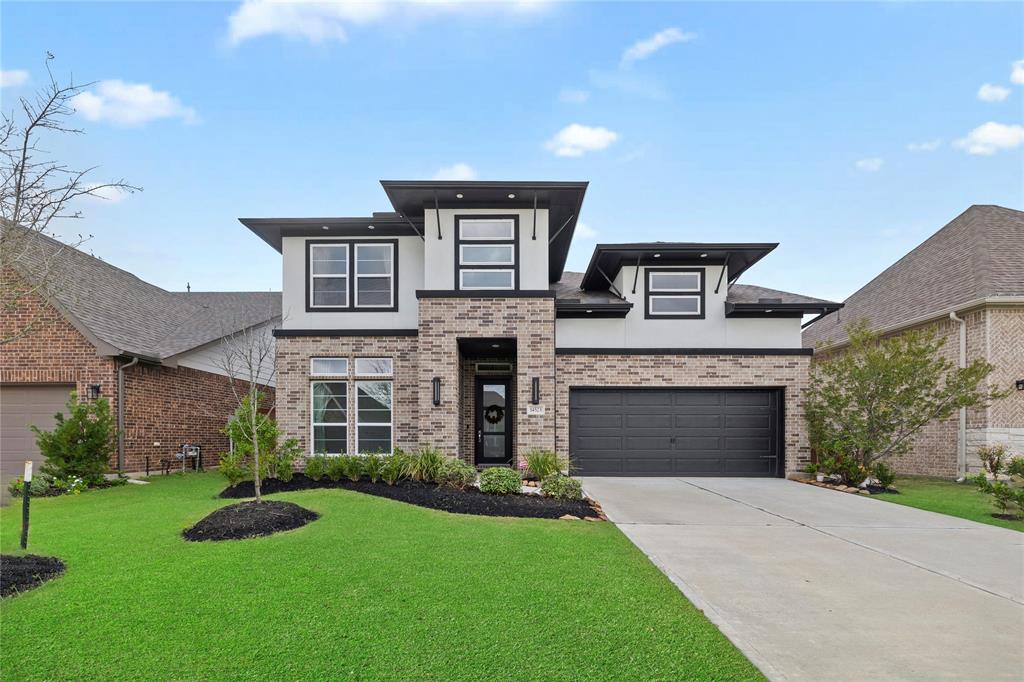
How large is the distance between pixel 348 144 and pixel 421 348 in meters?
6.81

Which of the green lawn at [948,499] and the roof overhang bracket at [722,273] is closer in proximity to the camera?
the green lawn at [948,499]

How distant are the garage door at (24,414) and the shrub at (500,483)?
33.2 ft

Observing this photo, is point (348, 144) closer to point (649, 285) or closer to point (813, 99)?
point (649, 285)

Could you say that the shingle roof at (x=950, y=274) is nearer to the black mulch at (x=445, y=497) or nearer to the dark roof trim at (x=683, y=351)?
the dark roof trim at (x=683, y=351)

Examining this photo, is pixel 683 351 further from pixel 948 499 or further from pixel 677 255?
pixel 948 499

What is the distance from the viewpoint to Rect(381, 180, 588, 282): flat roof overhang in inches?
422

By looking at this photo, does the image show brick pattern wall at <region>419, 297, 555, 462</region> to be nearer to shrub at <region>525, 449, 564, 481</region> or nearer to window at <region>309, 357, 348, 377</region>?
shrub at <region>525, 449, 564, 481</region>

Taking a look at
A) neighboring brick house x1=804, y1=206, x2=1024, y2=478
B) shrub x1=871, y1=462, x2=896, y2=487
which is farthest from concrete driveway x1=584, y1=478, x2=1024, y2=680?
neighboring brick house x1=804, y1=206, x2=1024, y2=478

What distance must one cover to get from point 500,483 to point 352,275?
6571mm

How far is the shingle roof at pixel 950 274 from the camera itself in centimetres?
1286

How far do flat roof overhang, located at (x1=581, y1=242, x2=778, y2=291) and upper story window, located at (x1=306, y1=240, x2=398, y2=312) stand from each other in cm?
509

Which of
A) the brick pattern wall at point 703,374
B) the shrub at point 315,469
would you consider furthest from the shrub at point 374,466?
the brick pattern wall at point 703,374

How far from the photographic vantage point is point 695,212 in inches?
698

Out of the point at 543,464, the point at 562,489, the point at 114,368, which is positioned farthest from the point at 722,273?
the point at 114,368
